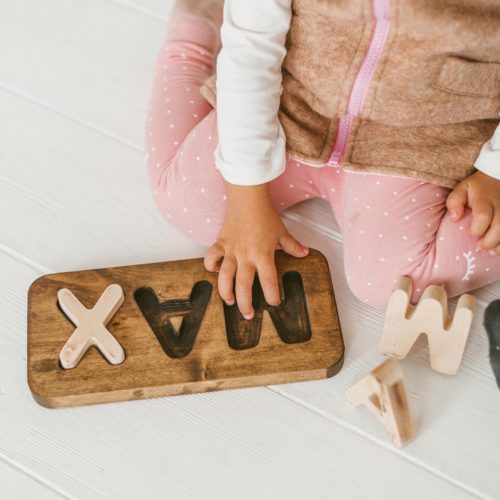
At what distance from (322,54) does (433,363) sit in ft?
1.12

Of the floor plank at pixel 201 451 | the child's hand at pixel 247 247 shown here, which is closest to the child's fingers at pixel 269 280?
the child's hand at pixel 247 247

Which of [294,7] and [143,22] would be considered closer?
[294,7]

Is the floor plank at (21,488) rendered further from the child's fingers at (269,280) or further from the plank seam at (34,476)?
the child's fingers at (269,280)

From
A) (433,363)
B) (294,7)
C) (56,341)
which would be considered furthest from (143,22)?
(433,363)

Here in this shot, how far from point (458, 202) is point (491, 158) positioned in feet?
0.18

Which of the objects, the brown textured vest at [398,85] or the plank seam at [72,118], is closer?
the brown textured vest at [398,85]

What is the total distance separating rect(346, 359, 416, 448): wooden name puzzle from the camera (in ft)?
2.38

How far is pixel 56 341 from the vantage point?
836 mm

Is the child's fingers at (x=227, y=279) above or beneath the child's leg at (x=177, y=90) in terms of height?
beneath

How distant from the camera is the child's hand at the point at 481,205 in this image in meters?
0.81

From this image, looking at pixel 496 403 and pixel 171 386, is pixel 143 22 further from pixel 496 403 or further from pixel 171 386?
pixel 496 403

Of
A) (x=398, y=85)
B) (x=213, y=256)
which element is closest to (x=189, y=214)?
(x=213, y=256)

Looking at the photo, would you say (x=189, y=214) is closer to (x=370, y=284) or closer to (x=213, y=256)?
(x=213, y=256)

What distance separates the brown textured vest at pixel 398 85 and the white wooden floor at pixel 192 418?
0.15 metres
